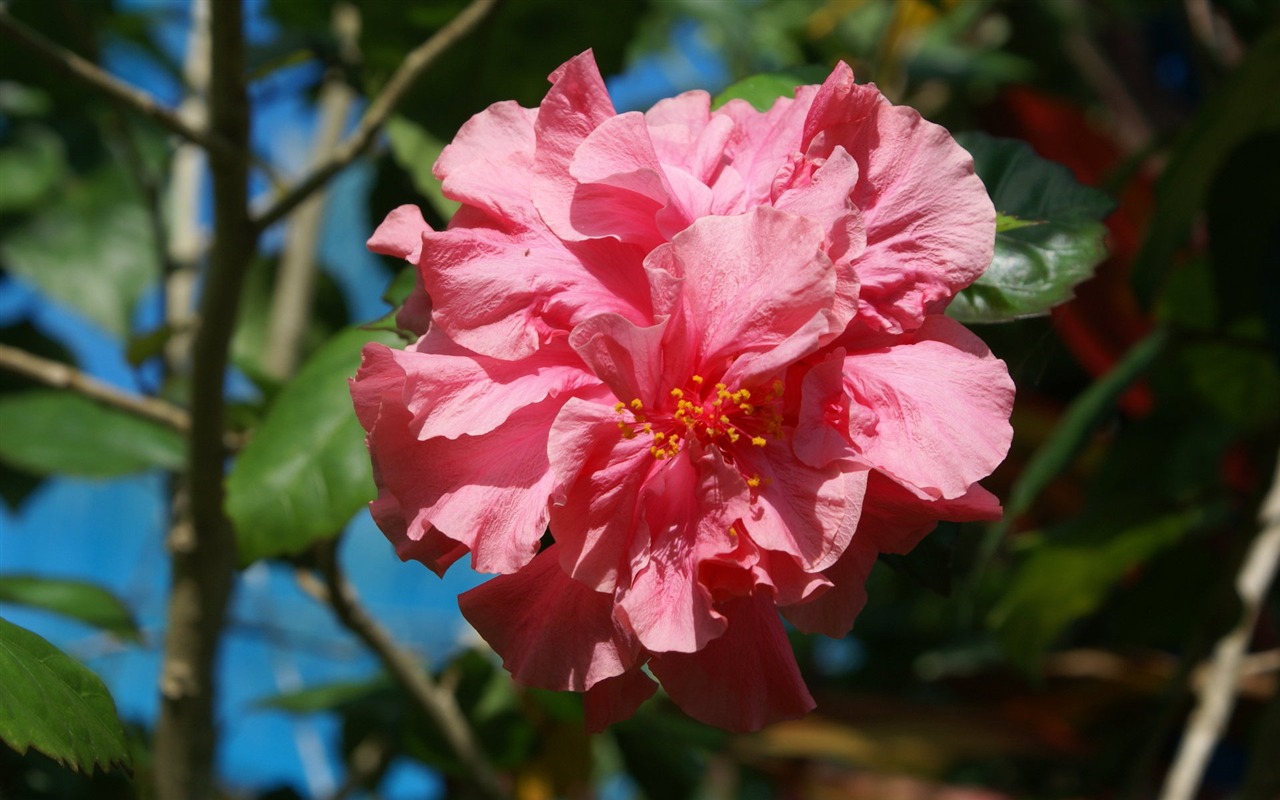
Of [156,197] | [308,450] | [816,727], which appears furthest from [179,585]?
[816,727]

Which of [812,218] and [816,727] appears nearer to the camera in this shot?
[812,218]

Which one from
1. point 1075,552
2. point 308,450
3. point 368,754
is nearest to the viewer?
point 308,450

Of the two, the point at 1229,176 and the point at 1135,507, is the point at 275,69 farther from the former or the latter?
the point at 1135,507

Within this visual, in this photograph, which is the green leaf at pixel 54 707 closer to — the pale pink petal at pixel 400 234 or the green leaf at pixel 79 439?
the pale pink petal at pixel 400 234

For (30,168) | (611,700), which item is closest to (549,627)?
(611,700)

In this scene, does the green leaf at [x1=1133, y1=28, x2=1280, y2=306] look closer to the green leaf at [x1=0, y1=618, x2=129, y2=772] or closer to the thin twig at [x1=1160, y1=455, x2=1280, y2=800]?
the thin twig at [x1=1160, y1=455, x2=1280, y2=800]

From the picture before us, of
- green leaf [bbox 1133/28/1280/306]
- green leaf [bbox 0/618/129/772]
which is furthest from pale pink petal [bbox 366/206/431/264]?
green leaf [bbox 1133/28/1280/306]
